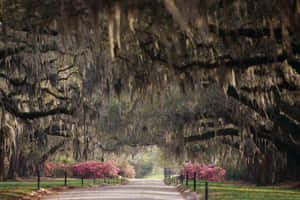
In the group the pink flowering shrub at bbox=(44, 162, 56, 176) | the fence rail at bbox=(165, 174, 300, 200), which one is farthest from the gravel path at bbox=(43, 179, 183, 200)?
the pink flowering shrub at bbox=(44, 162, 56, 176)

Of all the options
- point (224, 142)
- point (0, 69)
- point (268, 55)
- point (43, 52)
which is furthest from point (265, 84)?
point (224, 142)

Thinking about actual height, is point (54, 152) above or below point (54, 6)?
below

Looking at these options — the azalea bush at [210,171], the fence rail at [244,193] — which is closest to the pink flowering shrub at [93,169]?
the azalea bush at [210,171]

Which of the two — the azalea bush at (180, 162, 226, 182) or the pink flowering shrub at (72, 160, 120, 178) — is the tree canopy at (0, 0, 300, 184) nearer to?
the azalea bush at (180, 162, 226, 182)

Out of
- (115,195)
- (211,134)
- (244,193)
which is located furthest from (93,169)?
(244,193)

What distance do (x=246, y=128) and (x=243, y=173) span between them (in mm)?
18859

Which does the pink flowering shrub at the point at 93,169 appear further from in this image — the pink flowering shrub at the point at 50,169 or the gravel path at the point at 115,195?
the gravel path at the point at 115,195

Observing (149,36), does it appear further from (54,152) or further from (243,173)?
(243,173)

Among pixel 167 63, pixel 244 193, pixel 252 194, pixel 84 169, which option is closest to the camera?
pixel 167 63

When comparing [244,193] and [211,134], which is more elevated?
[211,134]

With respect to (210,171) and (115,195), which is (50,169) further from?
(115,195)

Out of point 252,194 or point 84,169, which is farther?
point 84,169

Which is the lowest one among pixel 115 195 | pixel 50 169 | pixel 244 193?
pixel 50 169

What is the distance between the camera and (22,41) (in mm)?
10359
